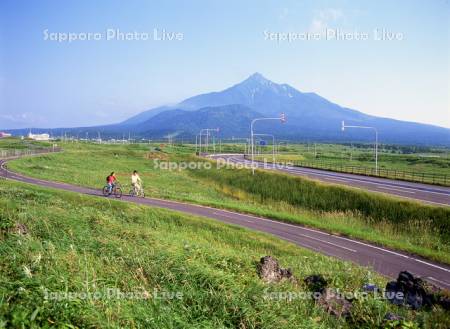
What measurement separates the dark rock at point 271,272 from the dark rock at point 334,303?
1.42 meters

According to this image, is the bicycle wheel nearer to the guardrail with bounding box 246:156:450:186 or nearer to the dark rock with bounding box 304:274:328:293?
the dark rock with bounding box 304:274:328:293

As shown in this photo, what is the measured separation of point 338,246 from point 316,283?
40.7 feet

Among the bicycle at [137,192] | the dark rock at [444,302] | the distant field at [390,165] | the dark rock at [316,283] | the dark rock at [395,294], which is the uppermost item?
the dark rock at [316,283]

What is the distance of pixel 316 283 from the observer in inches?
451

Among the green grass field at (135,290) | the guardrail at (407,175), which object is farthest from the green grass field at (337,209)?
the guardrail at (407,175)

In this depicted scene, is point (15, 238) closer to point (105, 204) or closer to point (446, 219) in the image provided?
point (105, 204)

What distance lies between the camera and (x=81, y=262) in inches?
327

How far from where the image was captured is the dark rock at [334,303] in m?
8.98

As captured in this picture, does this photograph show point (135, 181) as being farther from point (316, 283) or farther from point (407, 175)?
point (407, 175)

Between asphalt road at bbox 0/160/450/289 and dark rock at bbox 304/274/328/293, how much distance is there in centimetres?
774

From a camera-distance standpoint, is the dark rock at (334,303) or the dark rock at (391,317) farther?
the dark rock at (334,303)

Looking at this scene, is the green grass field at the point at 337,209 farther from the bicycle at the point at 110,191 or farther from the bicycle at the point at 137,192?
the bicycle at the point at 110,191

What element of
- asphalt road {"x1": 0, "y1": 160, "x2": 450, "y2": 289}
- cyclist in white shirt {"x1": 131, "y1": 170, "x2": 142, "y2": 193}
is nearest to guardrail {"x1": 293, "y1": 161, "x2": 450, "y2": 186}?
asphalt road {"x1": 0, "y1": 160, "x2": 450, "y2": 289}

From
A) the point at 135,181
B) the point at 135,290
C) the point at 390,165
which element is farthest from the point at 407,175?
the point at 135,290
